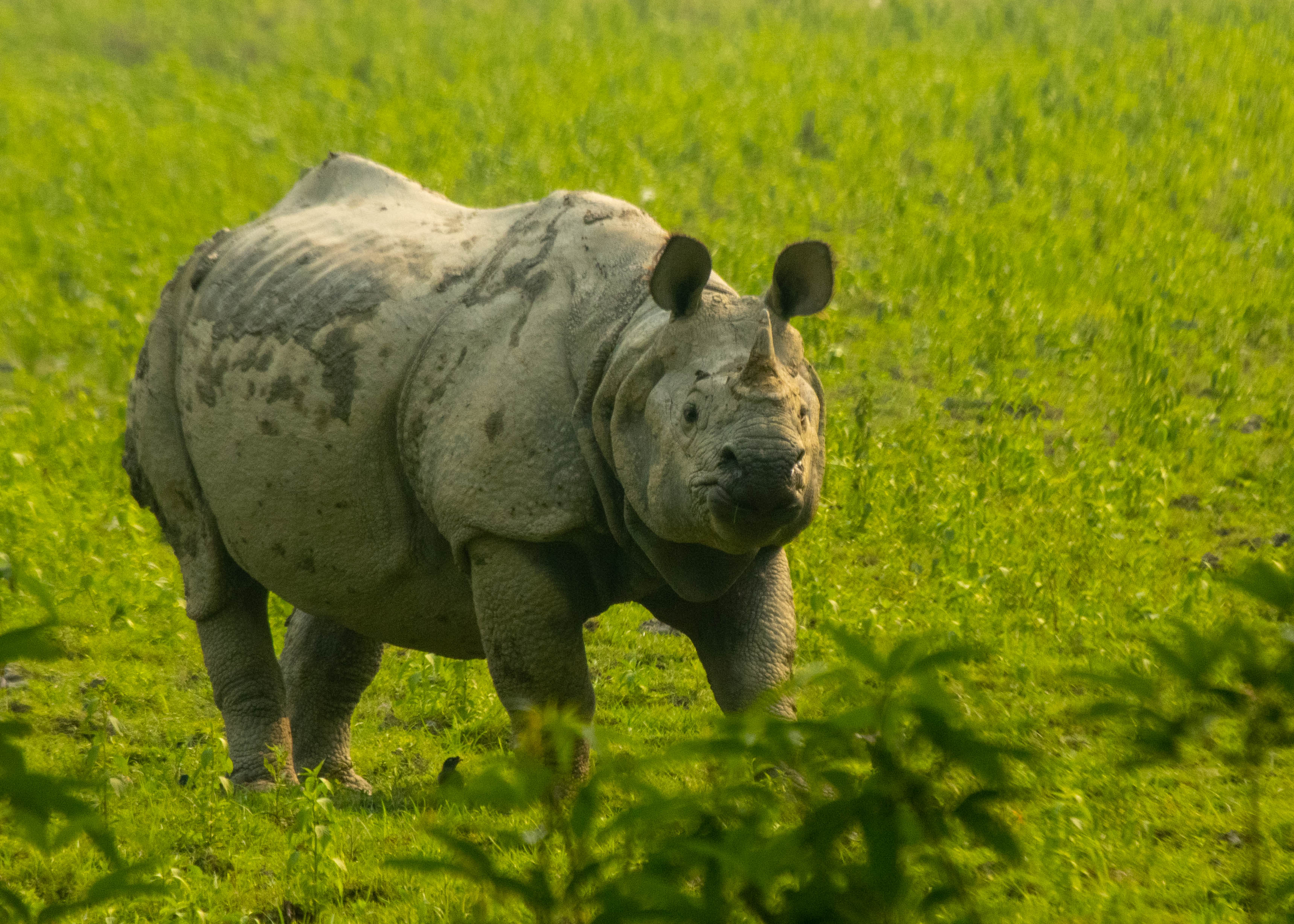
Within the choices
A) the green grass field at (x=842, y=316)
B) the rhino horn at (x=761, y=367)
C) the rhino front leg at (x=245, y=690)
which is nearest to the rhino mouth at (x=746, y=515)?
the rhino horn at (x=761, y=367)

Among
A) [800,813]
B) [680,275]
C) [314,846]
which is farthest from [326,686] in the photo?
[800,813]

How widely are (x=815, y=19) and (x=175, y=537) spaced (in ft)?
47.7

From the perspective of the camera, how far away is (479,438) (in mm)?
4574

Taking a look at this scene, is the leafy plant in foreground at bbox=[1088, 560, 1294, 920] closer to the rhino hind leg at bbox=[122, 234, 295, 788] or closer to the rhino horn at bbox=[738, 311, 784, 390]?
the rhino horn at bbox=[738, 311, 784, 390]

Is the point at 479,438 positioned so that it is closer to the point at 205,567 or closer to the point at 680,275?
the point at 680,275

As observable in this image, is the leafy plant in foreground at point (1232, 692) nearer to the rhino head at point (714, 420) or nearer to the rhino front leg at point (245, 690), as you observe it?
the rhino head at point (714, 420)

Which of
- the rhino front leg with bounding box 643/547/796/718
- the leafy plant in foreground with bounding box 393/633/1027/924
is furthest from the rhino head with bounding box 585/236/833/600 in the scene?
the leafy plant in foreground with bounding box 393/633/1027/924

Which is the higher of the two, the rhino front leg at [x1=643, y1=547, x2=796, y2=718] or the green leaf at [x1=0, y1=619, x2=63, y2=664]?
the green leaf at [x1=0, y1=619, x2=63, y2=664]

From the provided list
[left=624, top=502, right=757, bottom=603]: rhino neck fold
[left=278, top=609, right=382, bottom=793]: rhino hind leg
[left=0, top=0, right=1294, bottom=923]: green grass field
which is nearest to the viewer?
[left=624, top=502, right=757, bottom=603]: rhino neck fold

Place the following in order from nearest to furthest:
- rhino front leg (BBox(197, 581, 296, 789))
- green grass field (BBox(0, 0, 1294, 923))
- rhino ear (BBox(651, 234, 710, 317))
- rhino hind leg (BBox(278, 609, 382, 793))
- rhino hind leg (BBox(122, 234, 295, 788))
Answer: rhino ear (BBox(651, 234, 710, 317)), green grass field (BBox(0, 0, 1294, 923)), rhino hind leg (BBox(122, 234, 295, 788)), rhino front leg (BBox(197, 581, 296, 789)), rhino hind leg (BBox(278, 609, 382, 793))

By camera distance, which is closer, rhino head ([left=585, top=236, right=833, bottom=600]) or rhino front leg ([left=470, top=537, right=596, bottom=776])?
rhino head ([left=585, top=236, right=833, bottom=600])

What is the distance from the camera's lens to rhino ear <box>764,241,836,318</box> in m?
4.24

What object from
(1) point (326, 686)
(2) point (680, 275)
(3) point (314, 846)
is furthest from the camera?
(1) point (326, 686)

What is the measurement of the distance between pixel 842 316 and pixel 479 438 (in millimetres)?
6536
